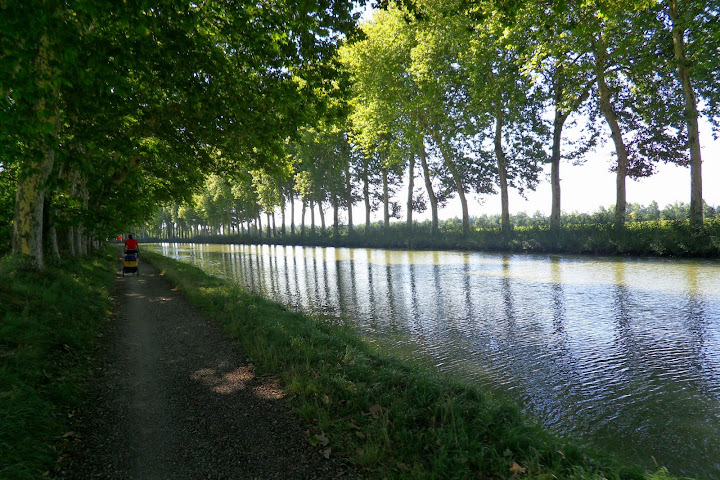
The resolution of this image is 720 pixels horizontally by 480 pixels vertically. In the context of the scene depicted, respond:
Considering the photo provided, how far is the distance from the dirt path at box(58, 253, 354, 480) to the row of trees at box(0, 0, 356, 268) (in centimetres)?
423

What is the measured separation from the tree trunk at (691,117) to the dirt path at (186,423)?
894 inches

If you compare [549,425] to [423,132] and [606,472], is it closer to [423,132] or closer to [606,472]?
[606,472]

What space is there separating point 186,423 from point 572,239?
25.3 metres

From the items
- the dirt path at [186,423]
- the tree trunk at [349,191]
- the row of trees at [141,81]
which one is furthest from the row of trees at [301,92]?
the dirt path at [186,423]

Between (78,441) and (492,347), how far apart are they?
19.7ft

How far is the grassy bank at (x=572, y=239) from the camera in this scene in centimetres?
1827

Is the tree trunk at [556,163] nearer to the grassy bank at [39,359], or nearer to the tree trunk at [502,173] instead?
the tree trunk at [502,173]

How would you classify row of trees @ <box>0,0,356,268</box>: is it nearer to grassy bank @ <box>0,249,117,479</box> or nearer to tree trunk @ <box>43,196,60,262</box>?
tree trunk @ <box>43,196,60,262</box>

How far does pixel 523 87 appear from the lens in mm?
27578

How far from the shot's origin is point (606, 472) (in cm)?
302

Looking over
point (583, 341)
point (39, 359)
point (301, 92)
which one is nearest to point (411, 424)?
point (583, 341)

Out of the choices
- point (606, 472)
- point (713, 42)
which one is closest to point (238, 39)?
point (606, 472)

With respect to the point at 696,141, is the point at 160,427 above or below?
below

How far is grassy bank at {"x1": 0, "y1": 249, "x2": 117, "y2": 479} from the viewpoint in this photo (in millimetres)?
3436
